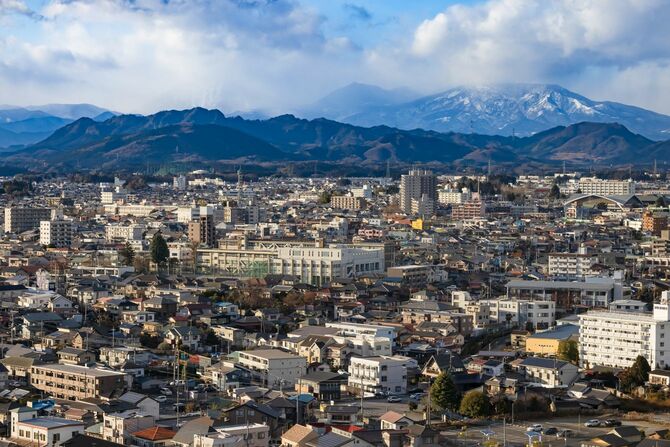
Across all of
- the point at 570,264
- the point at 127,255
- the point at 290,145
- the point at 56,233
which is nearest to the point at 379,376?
the point at 570,264

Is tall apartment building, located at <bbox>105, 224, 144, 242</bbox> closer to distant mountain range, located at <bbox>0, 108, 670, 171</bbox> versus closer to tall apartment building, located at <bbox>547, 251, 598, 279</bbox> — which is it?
tall apartment building, located at <bbox>547, 251, 598, 279</bbox>

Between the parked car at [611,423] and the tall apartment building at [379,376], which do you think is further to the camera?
the tall apartment building at [379,376]

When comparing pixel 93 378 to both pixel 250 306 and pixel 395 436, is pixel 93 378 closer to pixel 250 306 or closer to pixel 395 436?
pixel 395 436

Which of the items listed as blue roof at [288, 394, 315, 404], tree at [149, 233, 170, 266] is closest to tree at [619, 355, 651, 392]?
blue roof at [288, 394, 315, 404]

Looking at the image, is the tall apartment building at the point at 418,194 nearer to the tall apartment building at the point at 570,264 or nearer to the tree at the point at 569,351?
the tall apartment building at the point at 570,264

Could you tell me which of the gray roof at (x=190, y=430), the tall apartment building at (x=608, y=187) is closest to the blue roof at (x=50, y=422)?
the gray roof at (x=190, y=430)
